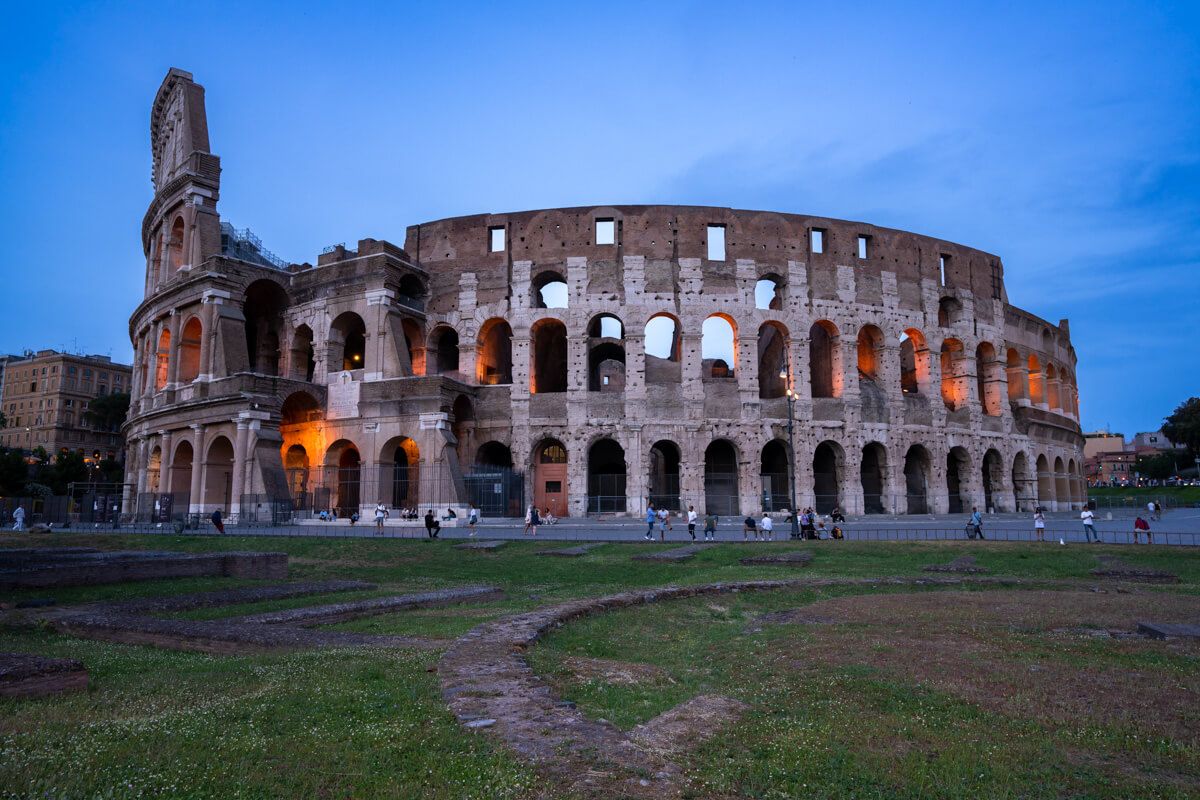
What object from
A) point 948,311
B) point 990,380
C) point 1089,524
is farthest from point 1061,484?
point 1089,524

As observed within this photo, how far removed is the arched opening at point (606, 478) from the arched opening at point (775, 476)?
719 cm

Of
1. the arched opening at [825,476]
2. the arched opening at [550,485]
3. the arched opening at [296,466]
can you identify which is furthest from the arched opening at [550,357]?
the arched opening at [825,476]

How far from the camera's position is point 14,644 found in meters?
7.94

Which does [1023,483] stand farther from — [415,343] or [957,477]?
[415,343]

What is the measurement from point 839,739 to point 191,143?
4497 cm

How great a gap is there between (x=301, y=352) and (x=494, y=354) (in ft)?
34.2

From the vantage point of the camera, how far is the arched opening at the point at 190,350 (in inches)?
1505

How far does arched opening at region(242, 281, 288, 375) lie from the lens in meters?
41.2

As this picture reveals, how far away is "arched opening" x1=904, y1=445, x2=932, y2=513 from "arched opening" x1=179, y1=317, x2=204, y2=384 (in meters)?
37.1

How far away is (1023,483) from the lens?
45688mm

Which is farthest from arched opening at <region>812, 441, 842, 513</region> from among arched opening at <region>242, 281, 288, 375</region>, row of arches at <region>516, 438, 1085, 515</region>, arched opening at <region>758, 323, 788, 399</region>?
arched opening at <region>242, 281, 288, 375</region>

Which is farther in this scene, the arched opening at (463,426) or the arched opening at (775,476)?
the arched opening at (775,476)

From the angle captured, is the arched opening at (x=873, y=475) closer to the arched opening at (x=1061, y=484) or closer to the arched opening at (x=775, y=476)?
the arched opening at (x=775, y=476)

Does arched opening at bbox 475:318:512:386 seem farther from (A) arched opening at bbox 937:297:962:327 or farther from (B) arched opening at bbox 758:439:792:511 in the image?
(A) arched opening at bbox 937:297:962:327
